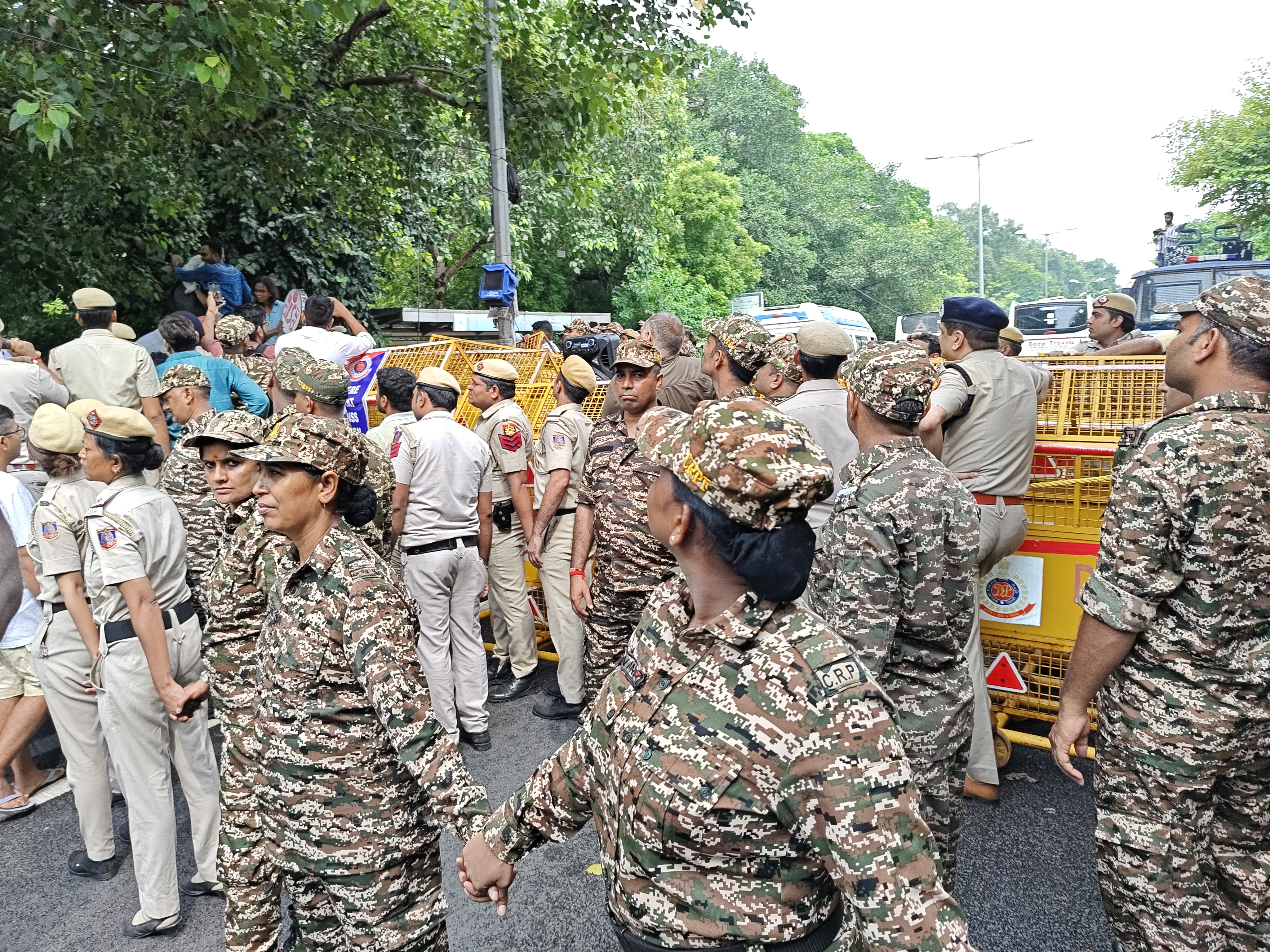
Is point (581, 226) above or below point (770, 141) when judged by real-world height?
below

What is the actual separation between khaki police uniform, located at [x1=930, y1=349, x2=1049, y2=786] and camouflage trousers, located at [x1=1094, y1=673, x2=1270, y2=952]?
146 centimetres

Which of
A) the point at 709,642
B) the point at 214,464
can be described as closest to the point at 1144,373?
the point at 709,642

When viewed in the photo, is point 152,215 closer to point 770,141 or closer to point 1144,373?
point 1144,373

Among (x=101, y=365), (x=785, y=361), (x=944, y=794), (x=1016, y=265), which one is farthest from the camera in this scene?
(x=1016, y=265)

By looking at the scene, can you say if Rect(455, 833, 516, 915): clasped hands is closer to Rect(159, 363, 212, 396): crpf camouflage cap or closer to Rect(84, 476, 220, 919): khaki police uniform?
Rect(84, 476, 220, 919): khaki police uniform

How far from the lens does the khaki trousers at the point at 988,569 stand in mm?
4020

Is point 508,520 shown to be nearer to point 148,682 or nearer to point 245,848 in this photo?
point 148,682

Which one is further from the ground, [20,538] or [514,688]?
[20,538]

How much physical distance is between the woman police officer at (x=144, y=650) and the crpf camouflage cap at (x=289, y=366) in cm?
107

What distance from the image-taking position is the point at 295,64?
31.9 feet

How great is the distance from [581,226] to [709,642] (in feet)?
71.7

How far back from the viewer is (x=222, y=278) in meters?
9.05

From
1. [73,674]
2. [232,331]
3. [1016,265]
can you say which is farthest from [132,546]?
[1016,265]

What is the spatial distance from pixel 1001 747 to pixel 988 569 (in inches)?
38.6
